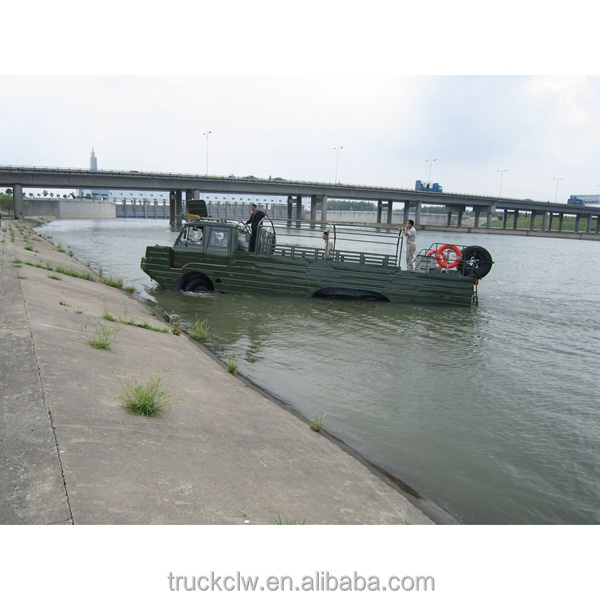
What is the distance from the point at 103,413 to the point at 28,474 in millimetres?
1219

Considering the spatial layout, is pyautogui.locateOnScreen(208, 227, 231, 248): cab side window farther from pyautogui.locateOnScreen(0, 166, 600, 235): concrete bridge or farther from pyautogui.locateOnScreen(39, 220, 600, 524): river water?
pyautogui.locateOnScreen(0, 166, 600, 235): concrete bridge

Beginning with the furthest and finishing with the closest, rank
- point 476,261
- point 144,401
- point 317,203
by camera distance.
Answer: point 317,203
point 476,261
point 144,401

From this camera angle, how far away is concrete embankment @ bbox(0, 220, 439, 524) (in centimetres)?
353

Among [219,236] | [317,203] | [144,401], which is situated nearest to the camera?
[144,401]

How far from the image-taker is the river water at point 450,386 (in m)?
5.77

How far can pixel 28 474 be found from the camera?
3.63 m

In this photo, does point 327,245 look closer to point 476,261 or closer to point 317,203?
point 476,261

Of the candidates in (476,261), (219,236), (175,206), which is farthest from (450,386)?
(175,206)

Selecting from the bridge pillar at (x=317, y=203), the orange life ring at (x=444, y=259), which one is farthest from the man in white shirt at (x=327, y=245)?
the bridge pillar at (x=317, y=203)

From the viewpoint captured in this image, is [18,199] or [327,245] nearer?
[327,245]

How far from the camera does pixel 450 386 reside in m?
9.12

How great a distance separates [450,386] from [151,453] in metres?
6.25

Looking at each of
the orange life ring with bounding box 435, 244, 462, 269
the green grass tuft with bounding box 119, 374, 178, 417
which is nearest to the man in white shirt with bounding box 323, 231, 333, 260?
the orange life ring with bounding box 435, 244, 462, 269

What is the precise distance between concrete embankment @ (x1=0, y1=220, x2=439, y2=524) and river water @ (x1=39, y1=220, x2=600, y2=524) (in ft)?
3.22
